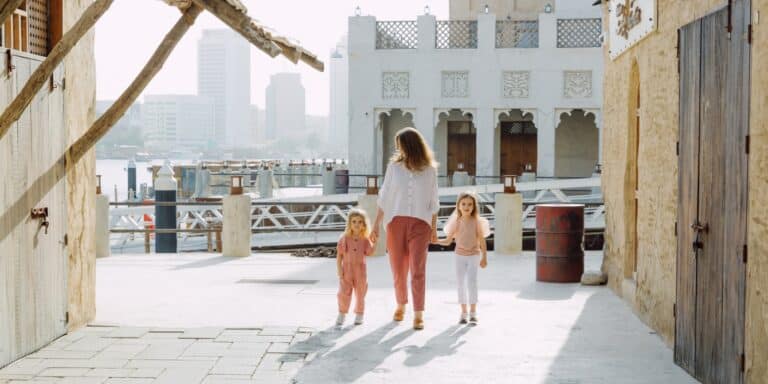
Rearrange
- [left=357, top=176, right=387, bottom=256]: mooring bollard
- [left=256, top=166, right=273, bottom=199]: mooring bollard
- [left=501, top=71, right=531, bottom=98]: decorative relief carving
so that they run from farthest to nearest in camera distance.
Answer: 1. [left=256, top=166, right=273, bottom=199]: mooring bollard
2. [left=501, top=71, right=531, bottom=98]: decorative relief carving
3. [left=357, top=176, right=387, bottom=256]: mooring bollard

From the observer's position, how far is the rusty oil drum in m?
12.2

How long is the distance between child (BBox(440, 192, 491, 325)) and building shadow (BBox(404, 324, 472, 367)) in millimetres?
Result: 467

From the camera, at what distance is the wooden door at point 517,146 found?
117 ft

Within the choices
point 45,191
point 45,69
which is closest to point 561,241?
point 45,191

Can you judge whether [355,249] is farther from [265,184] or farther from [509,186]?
[265,184]

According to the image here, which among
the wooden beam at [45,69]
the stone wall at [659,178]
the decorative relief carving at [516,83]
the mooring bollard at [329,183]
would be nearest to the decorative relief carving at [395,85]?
the decorative relief carving at [516,83]

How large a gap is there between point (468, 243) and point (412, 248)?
630 mm

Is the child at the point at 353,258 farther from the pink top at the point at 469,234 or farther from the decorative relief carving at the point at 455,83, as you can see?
the decorative relief carving at the point at 455,83

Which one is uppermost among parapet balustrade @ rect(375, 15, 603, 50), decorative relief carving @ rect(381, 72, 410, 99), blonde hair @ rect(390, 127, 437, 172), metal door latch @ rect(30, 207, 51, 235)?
parapet balustrade @ rect(375, 15, 603, 50)

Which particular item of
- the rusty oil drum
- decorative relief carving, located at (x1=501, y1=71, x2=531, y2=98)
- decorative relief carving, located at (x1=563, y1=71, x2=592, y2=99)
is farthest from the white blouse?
decorative relief carving, located at (x1=563, y1=71, x2=592, y2=99)

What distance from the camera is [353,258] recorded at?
8.97 metres

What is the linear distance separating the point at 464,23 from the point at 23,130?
2499cm

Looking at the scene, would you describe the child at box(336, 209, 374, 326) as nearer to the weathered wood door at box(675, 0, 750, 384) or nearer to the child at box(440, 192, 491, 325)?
the child at box(440, 192, 491, 325)

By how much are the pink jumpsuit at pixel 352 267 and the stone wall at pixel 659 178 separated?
272 centimetres
